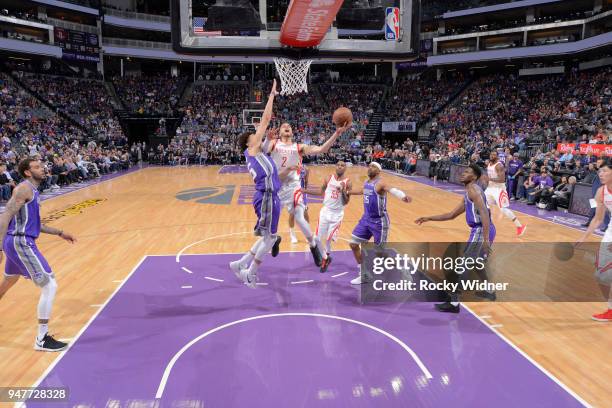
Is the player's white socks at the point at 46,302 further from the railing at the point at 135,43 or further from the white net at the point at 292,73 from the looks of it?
the railing at the point at 135,43

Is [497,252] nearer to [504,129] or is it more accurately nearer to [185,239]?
[185,239]

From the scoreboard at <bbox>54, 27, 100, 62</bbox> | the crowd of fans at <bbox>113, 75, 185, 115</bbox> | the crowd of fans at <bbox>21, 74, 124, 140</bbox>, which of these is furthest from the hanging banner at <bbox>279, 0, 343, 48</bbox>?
the scoreboard at <bbox>54, 27, 100, 62</bbox>

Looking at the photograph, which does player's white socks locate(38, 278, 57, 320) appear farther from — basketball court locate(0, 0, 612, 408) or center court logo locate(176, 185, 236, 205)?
center court logo locate(176, 185, 236, 205)

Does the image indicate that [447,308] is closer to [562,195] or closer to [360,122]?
[562,195]

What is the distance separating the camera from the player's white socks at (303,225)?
639 centimetres

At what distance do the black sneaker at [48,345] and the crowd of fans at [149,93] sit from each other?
31.4 m

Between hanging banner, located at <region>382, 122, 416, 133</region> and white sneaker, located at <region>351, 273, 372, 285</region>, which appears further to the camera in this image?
hanging banner, located at <region>382, 122, 416, 133</region>

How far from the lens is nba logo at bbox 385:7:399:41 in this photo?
8547 mm

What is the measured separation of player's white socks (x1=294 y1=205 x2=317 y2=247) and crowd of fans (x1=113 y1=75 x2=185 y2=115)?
1163 inches

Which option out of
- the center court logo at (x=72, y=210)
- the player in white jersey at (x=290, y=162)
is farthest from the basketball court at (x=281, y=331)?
the center court logo at (x=72, y=210)

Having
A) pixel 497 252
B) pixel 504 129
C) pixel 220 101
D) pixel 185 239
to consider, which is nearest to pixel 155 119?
pixel 220 101

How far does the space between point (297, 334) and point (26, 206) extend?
2931 millimetres

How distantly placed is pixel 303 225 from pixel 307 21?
3895mm

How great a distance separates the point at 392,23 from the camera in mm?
8594
